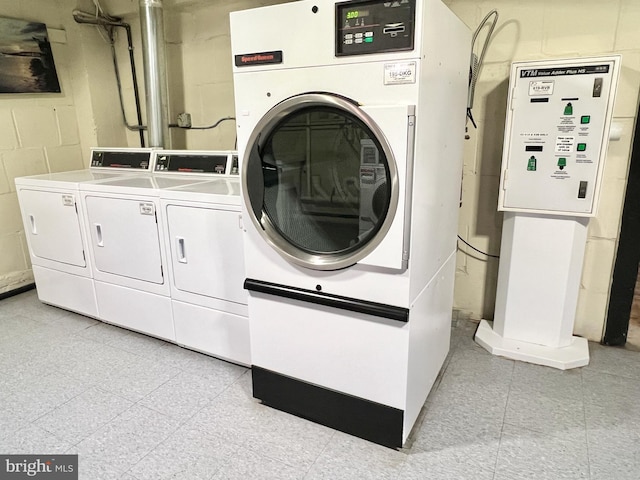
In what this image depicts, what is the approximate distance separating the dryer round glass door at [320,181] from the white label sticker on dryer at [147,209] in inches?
36.2

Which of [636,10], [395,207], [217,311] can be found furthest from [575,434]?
[636,10]

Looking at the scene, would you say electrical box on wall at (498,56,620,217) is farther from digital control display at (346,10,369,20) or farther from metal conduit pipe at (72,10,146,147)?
metal conduit pipe at (72,10,146,147)

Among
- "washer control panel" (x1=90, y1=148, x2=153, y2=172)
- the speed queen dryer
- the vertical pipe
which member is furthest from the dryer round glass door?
the vertical pipe

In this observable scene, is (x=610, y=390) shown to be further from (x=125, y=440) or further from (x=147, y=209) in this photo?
(x=147, y=209)

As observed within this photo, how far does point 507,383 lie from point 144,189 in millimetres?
2272

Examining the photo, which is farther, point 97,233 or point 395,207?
point 97,233

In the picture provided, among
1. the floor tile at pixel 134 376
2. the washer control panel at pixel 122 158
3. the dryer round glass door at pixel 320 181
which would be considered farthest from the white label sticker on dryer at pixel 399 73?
the washer control panel at pixel 122 158

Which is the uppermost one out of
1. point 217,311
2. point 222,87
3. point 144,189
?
point 222,87

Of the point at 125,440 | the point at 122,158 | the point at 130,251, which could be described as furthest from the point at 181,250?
the point at 122,158

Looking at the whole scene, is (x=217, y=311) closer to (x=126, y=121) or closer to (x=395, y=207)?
(x=395, y=207)

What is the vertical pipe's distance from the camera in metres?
3.15

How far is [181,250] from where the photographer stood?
2434 mm

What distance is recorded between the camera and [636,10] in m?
2.15

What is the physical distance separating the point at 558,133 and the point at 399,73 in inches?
48.2
